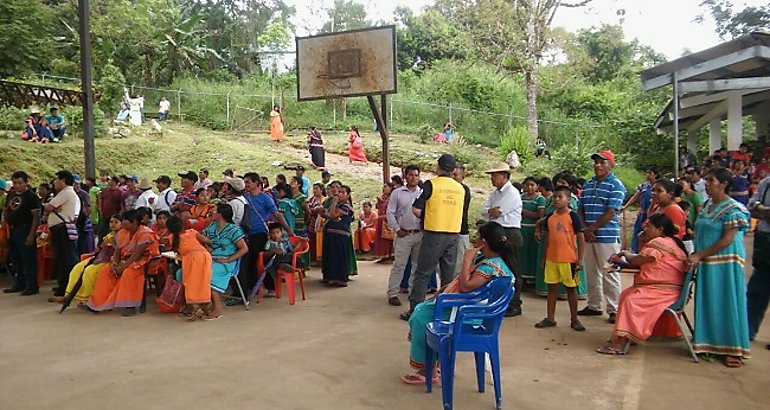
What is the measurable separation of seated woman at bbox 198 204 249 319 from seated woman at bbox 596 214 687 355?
369 centimetres

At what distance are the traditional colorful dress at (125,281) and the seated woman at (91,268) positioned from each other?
10 centimetres

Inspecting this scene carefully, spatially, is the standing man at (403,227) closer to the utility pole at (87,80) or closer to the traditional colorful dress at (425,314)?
the traditional colorful dress at (425,314)

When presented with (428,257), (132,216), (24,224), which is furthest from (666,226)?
(24,224)

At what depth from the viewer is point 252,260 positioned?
7.45m

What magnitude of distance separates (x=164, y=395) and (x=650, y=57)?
34609 millimetres

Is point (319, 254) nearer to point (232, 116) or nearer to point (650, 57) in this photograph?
point (232, 116)

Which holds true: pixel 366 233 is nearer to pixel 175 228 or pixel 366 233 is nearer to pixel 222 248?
pixel 222 248

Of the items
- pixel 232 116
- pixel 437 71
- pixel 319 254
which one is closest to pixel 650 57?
pixel 437 71

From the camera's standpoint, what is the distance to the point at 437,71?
28.4 meters

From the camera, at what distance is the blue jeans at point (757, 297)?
16.8 feet

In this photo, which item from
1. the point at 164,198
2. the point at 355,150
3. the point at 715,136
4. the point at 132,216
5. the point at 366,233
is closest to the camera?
the point at 132,216

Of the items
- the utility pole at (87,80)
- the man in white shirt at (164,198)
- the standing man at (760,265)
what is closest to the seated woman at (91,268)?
the man in white shirt at (164,198)

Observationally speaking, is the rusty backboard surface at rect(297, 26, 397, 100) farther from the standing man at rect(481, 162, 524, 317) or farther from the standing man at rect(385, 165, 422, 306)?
the standing man at rect(481, 162, 524, 317)

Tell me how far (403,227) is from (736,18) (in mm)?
26778
